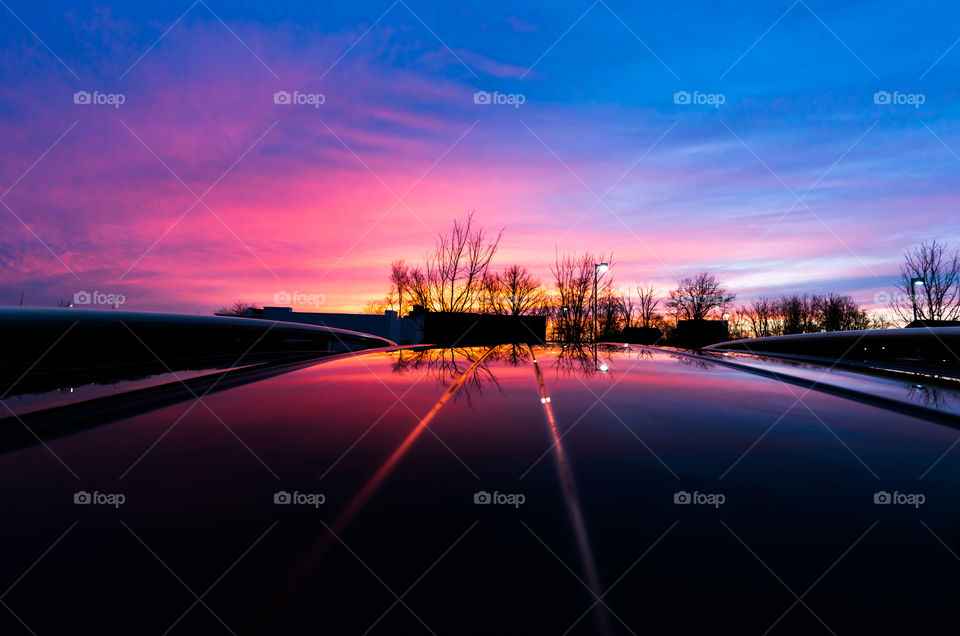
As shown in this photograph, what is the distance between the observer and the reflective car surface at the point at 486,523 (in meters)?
0.66

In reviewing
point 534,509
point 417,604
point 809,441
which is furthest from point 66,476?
point 809,441

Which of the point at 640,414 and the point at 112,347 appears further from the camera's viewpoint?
the point at 112,347

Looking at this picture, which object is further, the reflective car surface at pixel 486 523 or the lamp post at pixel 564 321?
the lamp post at pixel 564 321

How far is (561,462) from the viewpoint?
47.3 inches

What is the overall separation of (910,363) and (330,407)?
3731mm

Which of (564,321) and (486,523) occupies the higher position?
(564,321)

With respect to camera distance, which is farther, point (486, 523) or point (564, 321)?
point (564, 321)

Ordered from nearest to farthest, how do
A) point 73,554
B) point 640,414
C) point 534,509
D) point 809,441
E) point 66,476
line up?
point 73,554, point 534,509, point 66,476, point 809,441, point 640,414

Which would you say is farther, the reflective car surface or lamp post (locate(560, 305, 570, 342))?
lamp post (locate(560, 305, 570, 342))

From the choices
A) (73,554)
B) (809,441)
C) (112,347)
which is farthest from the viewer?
(112,347)

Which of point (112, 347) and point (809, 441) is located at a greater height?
point (112, 347)

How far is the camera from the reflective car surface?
Answer: 66cm

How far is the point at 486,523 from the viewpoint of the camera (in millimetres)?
879

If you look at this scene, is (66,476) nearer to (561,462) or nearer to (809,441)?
(561,462)
